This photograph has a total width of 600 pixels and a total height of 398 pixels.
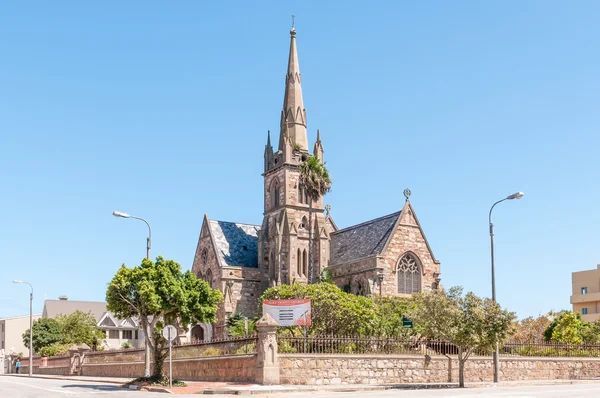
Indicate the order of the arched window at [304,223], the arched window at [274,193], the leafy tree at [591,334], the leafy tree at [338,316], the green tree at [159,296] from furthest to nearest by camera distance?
the arched window at [274,193], the arched window at [304,223], the leafy tree at [591,334], the leafy tree at [338,316], the green tree at [159,296]

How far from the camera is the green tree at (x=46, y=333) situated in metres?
79.9

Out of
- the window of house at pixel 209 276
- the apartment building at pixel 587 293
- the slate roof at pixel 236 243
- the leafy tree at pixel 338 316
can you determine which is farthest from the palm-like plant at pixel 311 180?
the apartment building at pixel 587 293

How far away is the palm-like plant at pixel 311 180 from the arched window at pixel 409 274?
8.36 metres

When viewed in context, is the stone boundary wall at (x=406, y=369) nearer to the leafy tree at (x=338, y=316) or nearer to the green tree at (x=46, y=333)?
the leafy tree at (x=338, y=316)

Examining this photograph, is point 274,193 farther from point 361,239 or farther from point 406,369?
point 406,369

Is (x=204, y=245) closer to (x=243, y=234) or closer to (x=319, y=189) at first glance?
(x=243, y=234)

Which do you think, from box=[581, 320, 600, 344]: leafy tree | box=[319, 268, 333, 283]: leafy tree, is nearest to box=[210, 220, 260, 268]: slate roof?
box=[319, 268, 333, 283]: leafy tree

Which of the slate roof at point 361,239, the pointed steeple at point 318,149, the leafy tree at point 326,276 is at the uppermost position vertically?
the pointed steeple at point 318,149

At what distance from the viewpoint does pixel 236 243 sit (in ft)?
224

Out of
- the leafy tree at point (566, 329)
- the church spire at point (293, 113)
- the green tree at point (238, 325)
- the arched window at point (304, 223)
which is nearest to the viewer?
the leafy tree at point (566, 329)

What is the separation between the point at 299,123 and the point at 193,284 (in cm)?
3526

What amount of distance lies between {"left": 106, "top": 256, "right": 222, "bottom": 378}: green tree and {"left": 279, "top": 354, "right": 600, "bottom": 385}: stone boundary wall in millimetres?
4851

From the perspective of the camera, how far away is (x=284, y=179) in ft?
214

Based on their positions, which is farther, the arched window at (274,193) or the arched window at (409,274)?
the arched window at (274,193)
